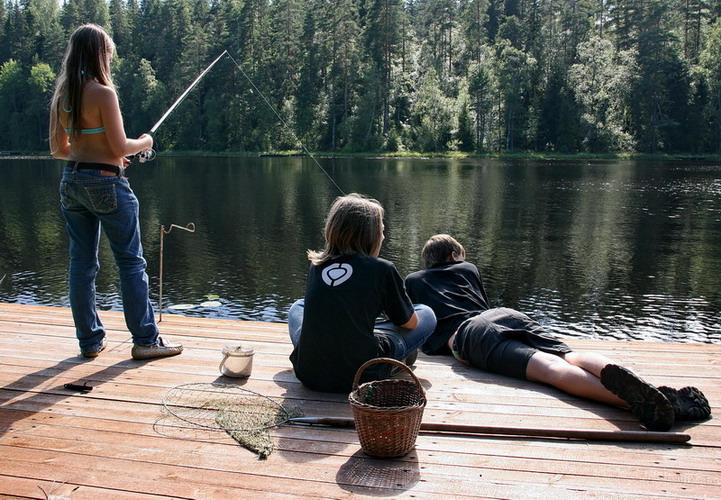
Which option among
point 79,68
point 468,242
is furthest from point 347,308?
point 468,242

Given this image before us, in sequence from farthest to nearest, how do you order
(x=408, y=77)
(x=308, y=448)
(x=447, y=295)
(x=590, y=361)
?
1. (x=408, y=77)
2. (x=447, y=295)
3. (x=590, y=361)
4. (x=308, y=448)

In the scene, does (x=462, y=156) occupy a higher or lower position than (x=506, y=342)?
higher

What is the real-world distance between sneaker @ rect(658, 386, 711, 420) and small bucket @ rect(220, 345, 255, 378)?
2011 mm

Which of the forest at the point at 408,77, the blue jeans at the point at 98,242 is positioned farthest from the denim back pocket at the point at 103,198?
the forest at the point at 408,77

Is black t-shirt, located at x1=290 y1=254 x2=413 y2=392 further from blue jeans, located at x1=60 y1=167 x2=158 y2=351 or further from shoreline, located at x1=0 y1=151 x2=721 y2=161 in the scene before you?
shoreline, located at x1=0 y1=151 x2=721 y2=161

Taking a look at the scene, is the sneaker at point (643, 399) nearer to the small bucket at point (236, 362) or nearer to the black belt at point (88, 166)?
the small bucket at point (236, 362)

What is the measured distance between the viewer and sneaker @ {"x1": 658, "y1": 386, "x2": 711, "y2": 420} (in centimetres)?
309

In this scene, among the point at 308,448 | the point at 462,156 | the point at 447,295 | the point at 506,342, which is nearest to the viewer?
the point at 308,448

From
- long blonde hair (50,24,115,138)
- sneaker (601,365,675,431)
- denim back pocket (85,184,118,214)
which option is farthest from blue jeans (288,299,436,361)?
long blonde hair (50,24,115,138)

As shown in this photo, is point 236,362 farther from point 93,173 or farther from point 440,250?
point 440,250

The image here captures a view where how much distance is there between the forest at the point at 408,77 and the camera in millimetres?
53531

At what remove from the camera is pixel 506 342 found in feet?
12.4

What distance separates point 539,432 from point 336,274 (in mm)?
1136

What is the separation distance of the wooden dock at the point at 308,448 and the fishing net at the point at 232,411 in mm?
48
